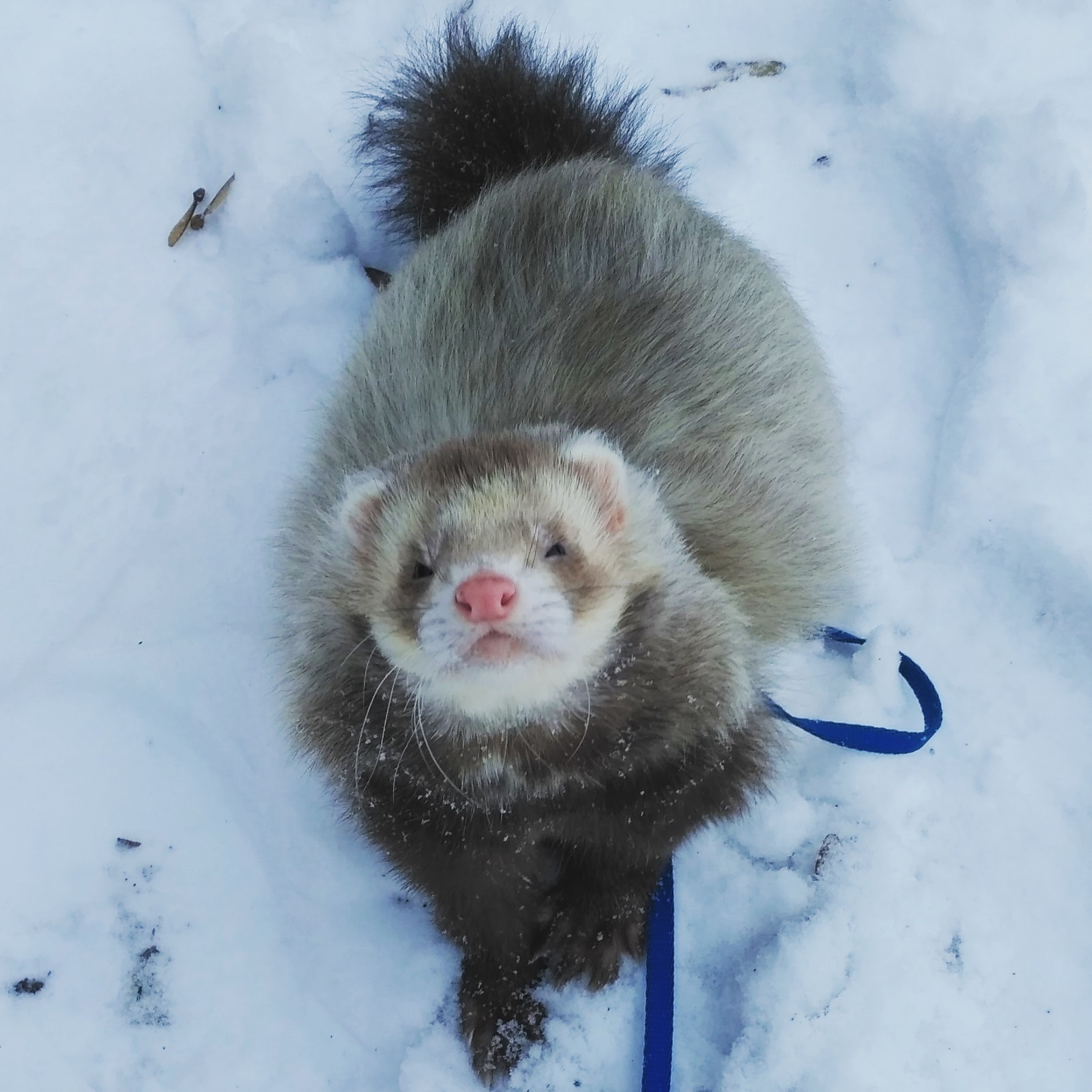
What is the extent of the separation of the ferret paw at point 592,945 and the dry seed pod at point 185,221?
5.20 feet

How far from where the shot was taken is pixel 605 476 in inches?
48.4

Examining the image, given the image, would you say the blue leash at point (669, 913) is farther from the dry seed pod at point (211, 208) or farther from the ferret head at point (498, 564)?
the dry seed pod at point (211, 208)

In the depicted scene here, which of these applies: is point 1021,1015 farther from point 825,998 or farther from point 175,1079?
point 175,1079

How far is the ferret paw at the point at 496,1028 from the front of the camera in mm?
1631

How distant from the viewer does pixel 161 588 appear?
1930 millimetres

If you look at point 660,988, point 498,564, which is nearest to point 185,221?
point 498,564

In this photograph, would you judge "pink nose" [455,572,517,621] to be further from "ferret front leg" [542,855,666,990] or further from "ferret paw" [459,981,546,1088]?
"ferret paw" [459,981,546,1088]

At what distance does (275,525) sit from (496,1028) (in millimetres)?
983

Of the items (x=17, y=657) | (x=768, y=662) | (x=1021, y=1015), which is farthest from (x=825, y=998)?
(x=17, y=657)

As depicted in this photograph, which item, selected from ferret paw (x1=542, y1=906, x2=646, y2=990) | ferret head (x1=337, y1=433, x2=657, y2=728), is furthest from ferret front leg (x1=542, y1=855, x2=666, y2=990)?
ferret head (x1=337, y1=433, x2=657, y2=728)

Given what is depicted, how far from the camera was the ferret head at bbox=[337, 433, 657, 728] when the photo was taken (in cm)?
103

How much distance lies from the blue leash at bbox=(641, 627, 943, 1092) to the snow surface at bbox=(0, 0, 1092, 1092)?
0.09m

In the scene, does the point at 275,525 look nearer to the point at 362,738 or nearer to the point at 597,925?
the point at 362,738

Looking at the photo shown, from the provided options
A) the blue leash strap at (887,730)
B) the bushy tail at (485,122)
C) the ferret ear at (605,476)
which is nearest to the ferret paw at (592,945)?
the blue leash strap at (887,730)
